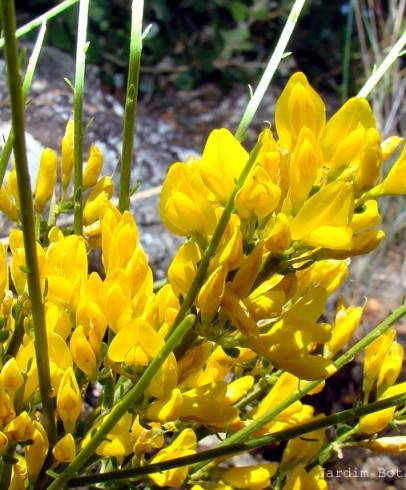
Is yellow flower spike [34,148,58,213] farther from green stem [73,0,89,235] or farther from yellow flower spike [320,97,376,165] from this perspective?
yellow flower spike [320,97,376,165]

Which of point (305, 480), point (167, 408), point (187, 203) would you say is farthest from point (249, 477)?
point (187, 203)

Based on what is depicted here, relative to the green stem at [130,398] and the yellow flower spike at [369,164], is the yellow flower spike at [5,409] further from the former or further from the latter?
the yellow flower spike at [369,164]

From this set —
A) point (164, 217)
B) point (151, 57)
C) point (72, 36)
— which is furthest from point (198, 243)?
point (151, 57)

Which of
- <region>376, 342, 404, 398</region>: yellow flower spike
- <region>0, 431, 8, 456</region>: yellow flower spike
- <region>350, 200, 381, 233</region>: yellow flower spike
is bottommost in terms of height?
<region>376, 342, 404, 398</region>: yellow flower spike

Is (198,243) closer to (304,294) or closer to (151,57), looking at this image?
(304,294)

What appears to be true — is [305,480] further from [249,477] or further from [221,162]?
[221,162]

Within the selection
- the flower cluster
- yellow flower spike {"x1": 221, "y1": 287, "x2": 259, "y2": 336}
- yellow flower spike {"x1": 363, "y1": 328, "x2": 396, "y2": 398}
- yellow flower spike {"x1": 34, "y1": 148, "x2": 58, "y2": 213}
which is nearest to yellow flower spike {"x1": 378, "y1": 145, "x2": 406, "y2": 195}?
the flower cluster

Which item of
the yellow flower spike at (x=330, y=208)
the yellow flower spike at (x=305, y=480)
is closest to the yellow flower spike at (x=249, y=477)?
the yellow flower spike at (x=305, y=480)
